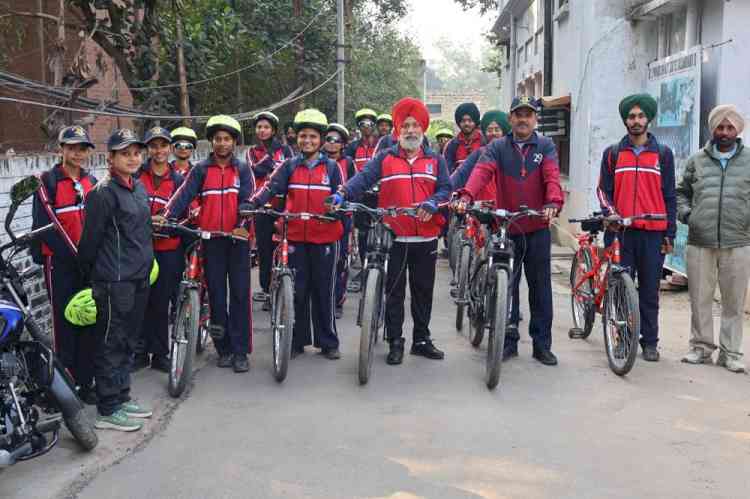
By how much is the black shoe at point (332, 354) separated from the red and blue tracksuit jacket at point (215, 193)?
4.32 ft

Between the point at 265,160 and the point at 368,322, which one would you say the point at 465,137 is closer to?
the point at 265,160

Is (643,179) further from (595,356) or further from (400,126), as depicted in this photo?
(400,126)

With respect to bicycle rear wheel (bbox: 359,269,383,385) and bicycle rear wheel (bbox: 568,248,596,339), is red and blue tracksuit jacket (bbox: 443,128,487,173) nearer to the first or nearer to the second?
bicycle rear wheel (bbox: 568,248,596,339)

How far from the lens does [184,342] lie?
6.21 meters

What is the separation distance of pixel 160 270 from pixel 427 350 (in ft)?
7.30

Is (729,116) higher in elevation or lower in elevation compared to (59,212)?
higher

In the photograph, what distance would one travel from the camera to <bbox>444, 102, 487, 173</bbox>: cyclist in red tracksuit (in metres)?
10.4

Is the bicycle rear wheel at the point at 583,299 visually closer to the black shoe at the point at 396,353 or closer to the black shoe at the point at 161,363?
the black shoe at the point at 396,353

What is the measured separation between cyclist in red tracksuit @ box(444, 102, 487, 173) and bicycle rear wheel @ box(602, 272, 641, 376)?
371 cm

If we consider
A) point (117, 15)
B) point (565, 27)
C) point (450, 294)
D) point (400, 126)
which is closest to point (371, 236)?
point (400, 126)

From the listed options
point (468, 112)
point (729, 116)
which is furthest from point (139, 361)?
point (468, 112)

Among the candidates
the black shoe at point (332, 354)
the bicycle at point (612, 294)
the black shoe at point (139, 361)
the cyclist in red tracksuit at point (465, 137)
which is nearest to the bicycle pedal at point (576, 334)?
the bicycle at point (612, 294)

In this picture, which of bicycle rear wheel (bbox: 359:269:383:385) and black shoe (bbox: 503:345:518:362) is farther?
black shoe (bbox: 503:345:518:362)

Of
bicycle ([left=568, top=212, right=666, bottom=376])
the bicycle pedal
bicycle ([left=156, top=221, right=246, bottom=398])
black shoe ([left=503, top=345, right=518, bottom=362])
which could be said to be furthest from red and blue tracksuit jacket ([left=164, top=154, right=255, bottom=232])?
the bicycle pedal
